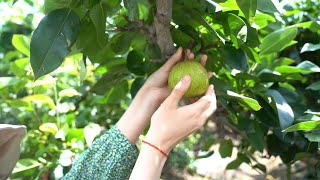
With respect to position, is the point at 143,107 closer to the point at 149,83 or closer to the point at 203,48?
the point at 149,83

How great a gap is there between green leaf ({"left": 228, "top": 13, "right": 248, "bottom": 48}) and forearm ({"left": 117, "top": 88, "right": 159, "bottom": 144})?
23cm

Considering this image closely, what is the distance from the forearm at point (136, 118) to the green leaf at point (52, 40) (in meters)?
0.23

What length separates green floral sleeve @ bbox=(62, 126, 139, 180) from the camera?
94 centimetres

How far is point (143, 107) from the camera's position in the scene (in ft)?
3.16

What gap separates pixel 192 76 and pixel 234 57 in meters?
0.24

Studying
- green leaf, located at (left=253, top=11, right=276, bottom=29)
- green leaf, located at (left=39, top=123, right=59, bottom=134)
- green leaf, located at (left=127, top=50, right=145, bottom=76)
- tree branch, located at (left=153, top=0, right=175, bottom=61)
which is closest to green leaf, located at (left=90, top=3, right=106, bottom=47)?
tree branch, located at (left=153, top=0, right=175, bottom=61)

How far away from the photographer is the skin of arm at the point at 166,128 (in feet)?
2.42

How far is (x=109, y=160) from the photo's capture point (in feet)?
3.11

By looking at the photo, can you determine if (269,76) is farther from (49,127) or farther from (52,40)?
(49,127)

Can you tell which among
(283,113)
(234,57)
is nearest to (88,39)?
(234,57)

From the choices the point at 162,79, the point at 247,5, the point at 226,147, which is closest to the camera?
the point at 247,5

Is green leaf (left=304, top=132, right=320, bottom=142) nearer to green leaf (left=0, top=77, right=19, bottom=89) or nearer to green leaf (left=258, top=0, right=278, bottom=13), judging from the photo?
green leaf (left=258, top=0, right=278, bottom=13)

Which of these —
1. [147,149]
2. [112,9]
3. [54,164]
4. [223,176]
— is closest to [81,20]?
[112,9]

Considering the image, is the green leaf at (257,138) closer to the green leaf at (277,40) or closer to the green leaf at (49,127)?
the green leaf at (277,40)
